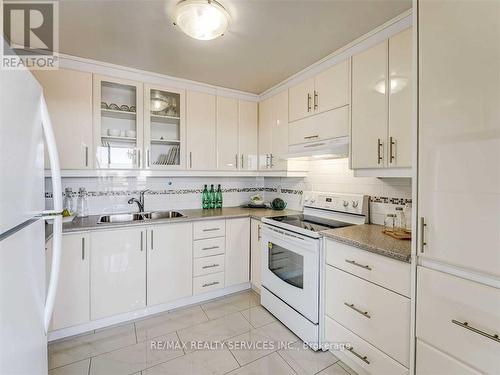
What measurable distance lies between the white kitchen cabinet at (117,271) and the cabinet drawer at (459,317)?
2042mm

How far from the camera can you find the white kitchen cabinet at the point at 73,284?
6.22 feet

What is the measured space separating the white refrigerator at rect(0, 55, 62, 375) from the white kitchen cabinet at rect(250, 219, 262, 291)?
1829mm

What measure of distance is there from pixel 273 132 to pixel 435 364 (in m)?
2.31

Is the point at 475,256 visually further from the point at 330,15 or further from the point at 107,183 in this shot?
the point at 107,183

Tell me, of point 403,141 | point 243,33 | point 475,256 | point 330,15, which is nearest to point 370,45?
point 330,15

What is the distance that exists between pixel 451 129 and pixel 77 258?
250 cm

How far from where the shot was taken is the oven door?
6.01 feet

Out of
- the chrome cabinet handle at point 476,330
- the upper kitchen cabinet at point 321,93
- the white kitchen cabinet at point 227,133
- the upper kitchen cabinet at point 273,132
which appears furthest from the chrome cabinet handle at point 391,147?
the white kitchen cabinet at point 227,133

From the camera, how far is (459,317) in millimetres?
1057

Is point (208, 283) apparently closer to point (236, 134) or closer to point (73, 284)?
point (73, 284)

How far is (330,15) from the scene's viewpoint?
1.60 metres

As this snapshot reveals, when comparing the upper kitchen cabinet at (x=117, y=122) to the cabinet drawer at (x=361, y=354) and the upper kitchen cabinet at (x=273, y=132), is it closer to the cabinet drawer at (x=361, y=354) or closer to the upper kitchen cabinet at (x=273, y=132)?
the upper kitchen cabinet at (x=273, y=132)

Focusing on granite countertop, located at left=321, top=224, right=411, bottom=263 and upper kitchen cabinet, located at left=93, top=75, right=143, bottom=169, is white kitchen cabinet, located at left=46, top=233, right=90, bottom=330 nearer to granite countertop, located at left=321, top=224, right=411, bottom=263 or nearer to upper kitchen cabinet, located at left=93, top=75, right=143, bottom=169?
upper kitchen cabinet, located at left=93, top=75, right=143, bottom=169

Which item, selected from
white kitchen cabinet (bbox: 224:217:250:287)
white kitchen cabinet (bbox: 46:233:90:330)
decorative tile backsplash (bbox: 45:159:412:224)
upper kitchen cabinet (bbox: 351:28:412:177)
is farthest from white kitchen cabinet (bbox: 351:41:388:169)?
white kitchen cabinet (bbox: 46:233:90:330)
